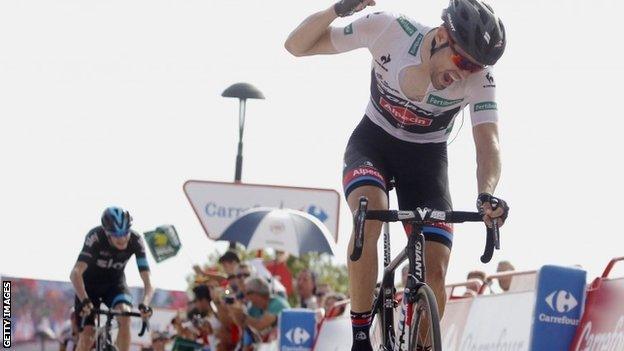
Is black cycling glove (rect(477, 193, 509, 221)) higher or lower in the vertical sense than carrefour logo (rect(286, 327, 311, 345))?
higher

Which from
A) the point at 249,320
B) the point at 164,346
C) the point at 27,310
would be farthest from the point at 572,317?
the point at 27,310

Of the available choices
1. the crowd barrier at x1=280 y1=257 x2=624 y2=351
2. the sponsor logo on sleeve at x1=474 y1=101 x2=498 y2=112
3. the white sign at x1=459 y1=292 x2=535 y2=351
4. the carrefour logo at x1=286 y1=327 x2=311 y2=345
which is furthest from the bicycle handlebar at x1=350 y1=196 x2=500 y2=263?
the carrefour logo at x1=286 y1=327 x2=311 y2=345

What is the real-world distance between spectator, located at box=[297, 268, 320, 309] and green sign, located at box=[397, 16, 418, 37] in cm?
866

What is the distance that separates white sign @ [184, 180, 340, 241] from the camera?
2609 centimetres

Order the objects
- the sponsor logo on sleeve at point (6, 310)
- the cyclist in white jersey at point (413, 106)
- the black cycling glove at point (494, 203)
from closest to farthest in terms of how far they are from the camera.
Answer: the black cycling glove at point (494, 203)
the cyclist in white jersey at point (413, 106)
the sponsor logo on sleeve at point (6, 310)

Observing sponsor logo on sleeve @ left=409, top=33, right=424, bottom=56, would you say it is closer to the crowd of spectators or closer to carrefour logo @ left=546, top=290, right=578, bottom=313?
carrefour logo @ left=546, top=290, right=578, bottom=313

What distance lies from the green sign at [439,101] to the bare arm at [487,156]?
31 centimetres

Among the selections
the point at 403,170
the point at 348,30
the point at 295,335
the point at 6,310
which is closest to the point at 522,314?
the point at 403,170

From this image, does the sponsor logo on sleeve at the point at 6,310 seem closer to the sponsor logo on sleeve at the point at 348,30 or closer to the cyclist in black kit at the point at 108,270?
the cyclist in black kit at the point at 108,270

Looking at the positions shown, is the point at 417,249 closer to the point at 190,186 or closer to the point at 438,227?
the point at 438,227

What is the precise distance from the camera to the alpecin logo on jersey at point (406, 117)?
889cm

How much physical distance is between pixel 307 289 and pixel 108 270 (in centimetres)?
241

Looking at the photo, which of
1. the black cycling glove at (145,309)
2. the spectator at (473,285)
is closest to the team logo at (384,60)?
the spectator at (473,285)

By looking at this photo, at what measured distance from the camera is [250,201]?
86.9 ft
